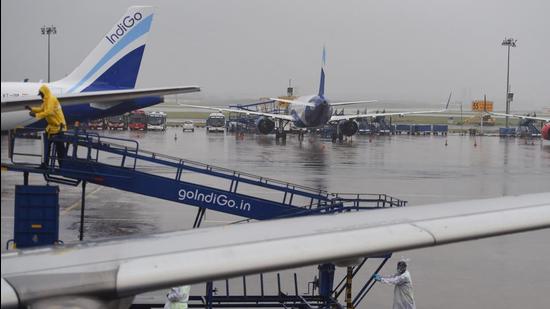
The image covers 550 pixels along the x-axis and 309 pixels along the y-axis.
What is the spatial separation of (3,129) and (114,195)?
2068cm

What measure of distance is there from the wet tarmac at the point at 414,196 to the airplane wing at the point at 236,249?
0.37m

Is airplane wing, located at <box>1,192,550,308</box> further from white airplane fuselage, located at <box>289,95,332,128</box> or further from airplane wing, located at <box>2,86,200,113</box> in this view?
white airplane fuselage, located at <box>289,95,332,128</box>

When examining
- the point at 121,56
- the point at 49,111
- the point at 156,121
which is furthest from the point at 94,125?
the point at 156,121

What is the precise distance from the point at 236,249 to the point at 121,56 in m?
15.4

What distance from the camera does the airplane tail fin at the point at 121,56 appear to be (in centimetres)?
1925

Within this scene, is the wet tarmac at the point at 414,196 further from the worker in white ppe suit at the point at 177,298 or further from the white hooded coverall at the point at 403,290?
the worker in white ppe suit at the point at 177,298

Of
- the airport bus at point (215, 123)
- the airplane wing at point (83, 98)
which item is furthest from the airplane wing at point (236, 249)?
the airport bus at point (215, 123)

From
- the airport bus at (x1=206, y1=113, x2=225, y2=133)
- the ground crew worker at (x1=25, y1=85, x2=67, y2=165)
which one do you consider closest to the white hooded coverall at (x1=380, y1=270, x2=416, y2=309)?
A: the ground crew worker at (x1=25, y1=85, x2=67, y2=165)

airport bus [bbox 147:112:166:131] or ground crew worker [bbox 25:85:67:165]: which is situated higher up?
ground crew worker [bbox 25:85:67:165]

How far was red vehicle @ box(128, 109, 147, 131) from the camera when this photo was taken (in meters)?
60.7

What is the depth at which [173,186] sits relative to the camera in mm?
14406

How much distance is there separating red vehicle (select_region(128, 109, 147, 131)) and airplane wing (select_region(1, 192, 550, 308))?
54295 mm

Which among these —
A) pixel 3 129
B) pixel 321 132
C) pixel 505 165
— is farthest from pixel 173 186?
pixel 321 132

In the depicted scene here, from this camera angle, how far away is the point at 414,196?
26.0m
